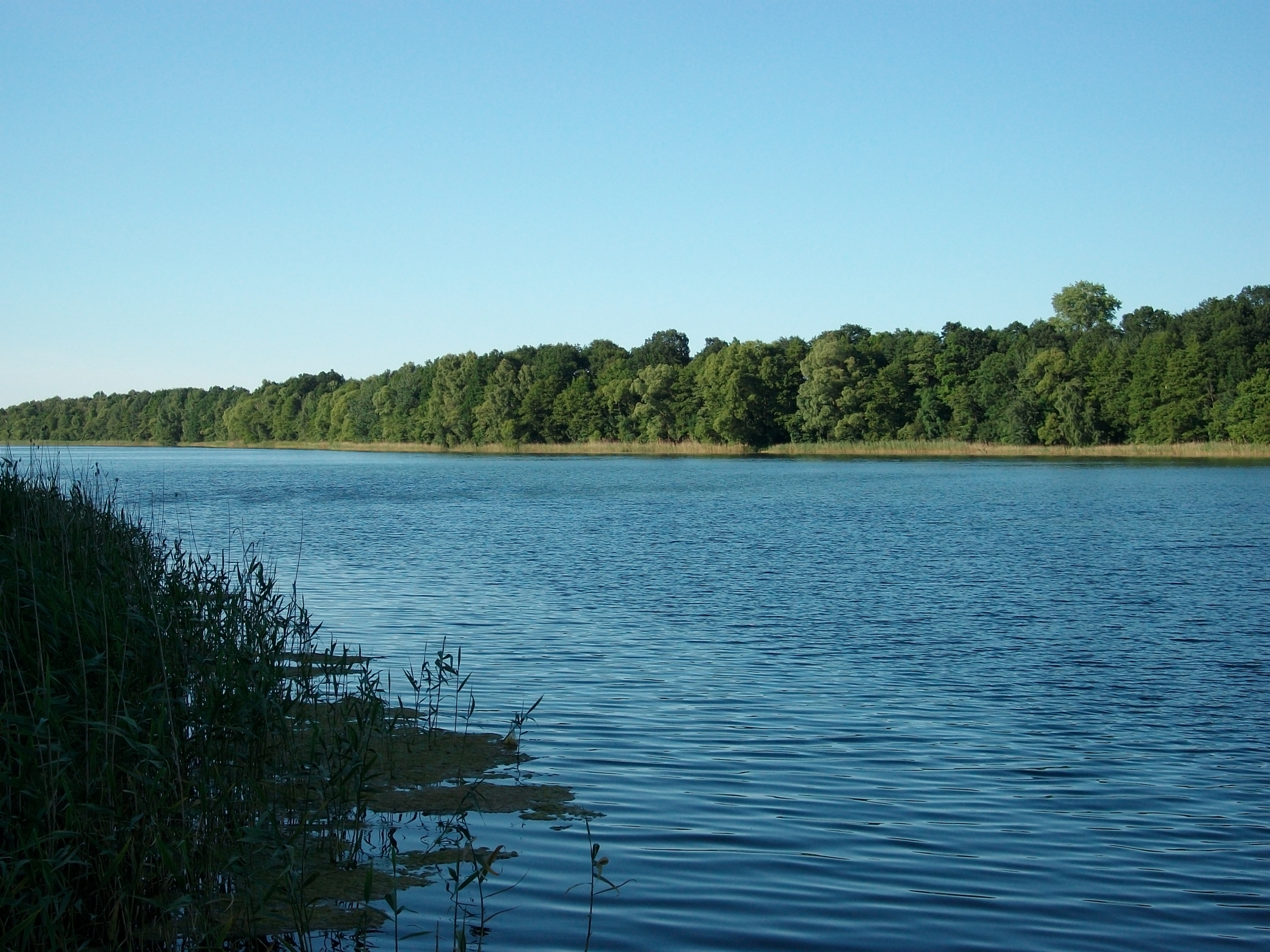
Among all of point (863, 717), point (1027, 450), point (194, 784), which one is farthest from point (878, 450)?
point (194, 784)

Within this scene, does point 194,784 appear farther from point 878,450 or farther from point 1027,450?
point 878,450

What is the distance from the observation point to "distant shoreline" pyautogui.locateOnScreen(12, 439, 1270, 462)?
8206cm

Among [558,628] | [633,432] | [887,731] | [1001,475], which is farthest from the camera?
[633,432]

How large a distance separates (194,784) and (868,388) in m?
100

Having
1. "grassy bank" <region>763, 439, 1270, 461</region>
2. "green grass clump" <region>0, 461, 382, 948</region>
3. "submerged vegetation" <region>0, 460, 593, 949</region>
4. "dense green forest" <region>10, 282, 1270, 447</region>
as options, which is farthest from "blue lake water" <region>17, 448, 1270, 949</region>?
"grassy bank" <region>763, 439, 1270, 461</region>

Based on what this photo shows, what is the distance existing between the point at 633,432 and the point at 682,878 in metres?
114

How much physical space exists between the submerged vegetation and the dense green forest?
5847cm

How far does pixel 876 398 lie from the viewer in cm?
10281

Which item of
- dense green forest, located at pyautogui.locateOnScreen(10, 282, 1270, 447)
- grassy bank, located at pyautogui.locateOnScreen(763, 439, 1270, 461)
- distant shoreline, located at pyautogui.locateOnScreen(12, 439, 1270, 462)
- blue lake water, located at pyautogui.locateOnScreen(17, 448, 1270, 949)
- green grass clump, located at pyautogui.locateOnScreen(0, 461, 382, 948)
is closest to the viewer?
green grass clump, located at pyautogui.locateOnScreen(0, 461, 382, 948)

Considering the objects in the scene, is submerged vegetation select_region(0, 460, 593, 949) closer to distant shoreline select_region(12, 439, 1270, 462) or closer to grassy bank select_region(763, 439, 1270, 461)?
distant shoreline select_region(12, 439, 1270, 462)

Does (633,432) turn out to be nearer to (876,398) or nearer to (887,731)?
(876,398)

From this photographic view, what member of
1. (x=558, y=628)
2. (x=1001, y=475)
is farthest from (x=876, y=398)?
(x=558, y=628)

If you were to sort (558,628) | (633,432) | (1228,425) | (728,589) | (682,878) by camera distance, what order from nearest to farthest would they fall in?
(682,878), (558,628), (728,589), (1228,425), (633,432)

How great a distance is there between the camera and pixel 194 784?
6418 mm
